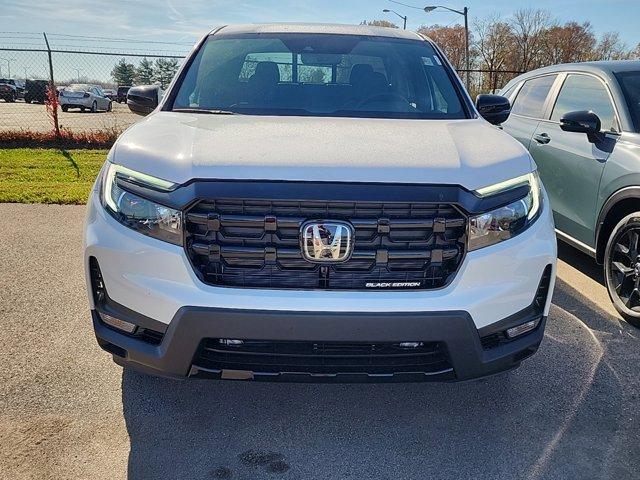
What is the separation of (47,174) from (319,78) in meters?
6.49

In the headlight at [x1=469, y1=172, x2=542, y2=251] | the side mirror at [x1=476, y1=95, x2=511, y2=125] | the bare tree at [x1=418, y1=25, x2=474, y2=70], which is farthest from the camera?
the bare tree at [x1=418, y1=25, x2=474, y2=70]

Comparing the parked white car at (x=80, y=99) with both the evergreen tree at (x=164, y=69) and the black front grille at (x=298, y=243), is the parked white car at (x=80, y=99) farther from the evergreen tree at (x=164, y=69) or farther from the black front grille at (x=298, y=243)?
the black front grille at (x=298, y=243)

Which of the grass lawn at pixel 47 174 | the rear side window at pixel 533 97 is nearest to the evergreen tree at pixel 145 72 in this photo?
the grass lawn at pixel 47 174

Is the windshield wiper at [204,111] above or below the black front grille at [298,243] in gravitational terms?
above

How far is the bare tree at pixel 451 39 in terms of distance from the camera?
51.5m

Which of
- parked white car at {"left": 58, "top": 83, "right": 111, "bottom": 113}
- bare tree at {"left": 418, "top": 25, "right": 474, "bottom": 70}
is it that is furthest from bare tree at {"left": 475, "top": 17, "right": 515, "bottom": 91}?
parked white car at {"left": 58, "top": 83, "right": 111, "bottom": 113}

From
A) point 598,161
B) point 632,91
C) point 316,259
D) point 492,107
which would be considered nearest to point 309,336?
point 316,259

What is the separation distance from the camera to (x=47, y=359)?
334 cm

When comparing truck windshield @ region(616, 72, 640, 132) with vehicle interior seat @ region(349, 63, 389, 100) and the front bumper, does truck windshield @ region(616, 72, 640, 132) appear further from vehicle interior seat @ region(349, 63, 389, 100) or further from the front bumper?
the front bumper

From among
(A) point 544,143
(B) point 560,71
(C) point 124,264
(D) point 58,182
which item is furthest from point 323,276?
(D) point 58,182

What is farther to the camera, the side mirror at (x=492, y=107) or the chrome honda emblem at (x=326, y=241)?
the side mirror at (x=492, y=107)

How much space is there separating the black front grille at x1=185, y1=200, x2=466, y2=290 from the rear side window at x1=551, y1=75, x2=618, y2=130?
2.76m

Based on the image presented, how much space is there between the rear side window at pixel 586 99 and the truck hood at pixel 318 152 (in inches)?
80.0

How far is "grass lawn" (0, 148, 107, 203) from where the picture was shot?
728 cm
